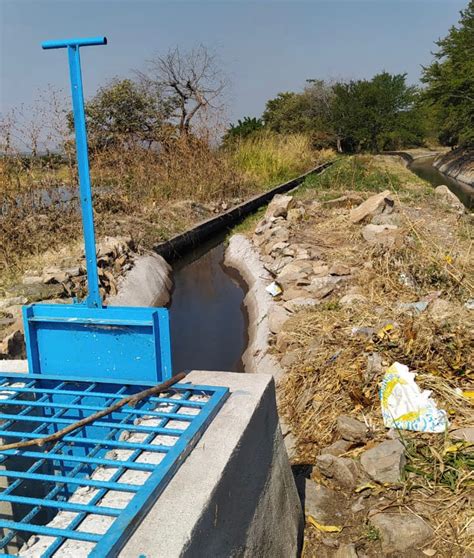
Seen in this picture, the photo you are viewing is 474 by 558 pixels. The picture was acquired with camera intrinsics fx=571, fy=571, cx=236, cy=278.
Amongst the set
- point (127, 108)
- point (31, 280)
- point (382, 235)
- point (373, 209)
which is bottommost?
point (31, 280)

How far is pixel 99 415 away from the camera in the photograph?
217cm

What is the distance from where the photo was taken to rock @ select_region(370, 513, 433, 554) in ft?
8.86

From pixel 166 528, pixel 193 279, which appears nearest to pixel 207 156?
pixel 193 279

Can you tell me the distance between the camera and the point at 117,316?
→ 2680 mm

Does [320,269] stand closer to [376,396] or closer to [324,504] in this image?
[376,396]

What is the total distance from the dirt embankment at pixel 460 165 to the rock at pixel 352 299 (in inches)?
800

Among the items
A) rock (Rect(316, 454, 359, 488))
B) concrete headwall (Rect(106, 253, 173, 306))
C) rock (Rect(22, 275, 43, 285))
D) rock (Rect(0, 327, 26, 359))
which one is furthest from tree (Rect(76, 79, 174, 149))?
rock (Rect(316, 454, 359, 488))

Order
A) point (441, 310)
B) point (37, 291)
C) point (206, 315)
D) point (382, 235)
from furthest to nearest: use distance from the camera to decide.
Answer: point (206, 315) < point (382, 235) < point (37, 291) < point (441, 310)

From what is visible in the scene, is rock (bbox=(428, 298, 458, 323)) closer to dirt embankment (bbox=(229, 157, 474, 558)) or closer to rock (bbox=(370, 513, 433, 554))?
dirt embankment (bbox=(229, 157, 474, 558))

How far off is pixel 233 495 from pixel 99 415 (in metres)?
0.61

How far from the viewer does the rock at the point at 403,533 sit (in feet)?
8.86

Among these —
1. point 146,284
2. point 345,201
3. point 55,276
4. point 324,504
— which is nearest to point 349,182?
point 345,201

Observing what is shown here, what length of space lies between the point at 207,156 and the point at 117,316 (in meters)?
11.8

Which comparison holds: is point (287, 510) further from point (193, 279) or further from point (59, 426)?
point (193, 279)
